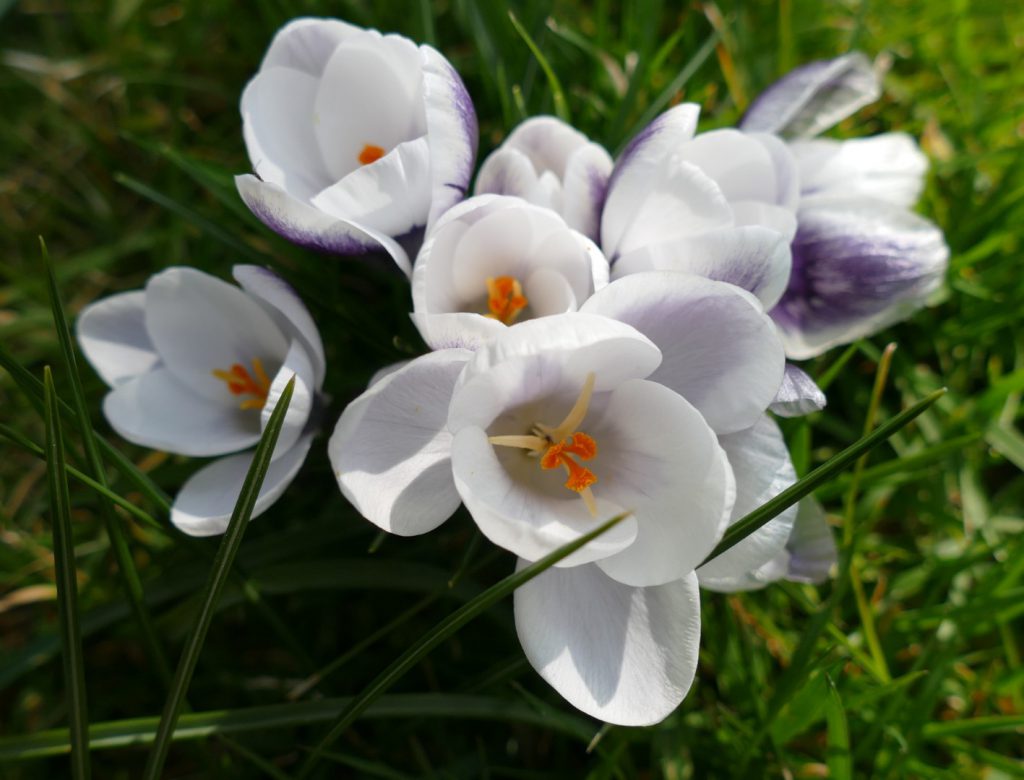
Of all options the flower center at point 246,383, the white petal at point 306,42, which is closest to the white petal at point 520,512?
the flower center at point 246,383

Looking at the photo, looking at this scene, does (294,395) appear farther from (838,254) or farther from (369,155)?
(838,254)

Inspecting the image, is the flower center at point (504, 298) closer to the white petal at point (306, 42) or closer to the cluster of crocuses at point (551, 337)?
the cluster of crocuses at point (551, 337)

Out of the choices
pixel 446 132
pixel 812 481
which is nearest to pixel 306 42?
pixel 446 132

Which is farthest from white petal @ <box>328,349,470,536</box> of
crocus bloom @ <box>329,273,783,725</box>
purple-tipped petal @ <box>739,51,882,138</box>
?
purple-tipped petal @ <box>739,51,882,138</box>

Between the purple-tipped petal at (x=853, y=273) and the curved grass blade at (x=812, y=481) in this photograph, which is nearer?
the curved grass blade at (x=812, y=481)

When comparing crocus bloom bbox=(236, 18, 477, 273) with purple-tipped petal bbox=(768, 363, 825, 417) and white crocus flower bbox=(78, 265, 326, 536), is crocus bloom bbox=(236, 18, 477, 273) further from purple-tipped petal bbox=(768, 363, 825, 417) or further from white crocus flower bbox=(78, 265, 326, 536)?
purple-tipped petal bbox=(768, 363, 825, 417)
